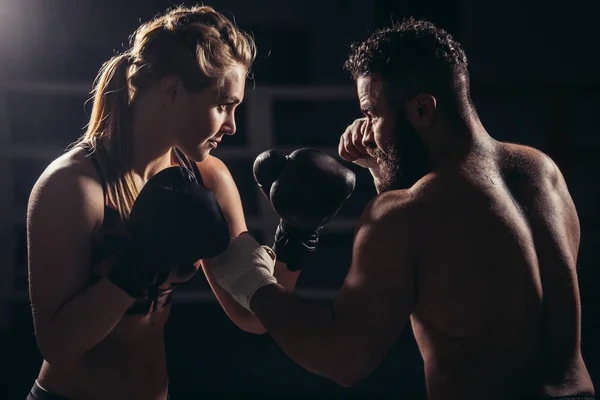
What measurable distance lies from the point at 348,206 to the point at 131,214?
5380 mm

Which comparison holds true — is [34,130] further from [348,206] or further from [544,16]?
[544,16]

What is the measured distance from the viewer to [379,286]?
1.43 metres

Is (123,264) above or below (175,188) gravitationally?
below

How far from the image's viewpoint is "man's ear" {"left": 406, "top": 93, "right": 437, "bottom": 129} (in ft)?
4.99

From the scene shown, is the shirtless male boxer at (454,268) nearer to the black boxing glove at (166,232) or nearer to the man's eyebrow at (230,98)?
the black boxing glove at (166,232)

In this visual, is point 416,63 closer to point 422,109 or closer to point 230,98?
point 422,109

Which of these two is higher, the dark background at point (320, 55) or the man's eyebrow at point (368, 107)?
the man's eyebrow at point (368, 107)

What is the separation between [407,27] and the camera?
5.39 feet

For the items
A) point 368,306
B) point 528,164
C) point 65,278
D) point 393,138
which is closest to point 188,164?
point 65,278

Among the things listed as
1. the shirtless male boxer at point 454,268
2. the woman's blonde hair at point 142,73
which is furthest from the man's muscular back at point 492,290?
the woman's blonde hair at point 142,73

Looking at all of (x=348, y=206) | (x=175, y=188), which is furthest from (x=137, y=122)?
(x=348, y=206)

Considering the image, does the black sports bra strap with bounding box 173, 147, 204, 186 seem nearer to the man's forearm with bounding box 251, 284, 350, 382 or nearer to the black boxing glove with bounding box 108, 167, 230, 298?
the black boxing glove with bounding box 108, 167, 230, 298

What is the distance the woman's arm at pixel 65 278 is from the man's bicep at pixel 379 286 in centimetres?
47

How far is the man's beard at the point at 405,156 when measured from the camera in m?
1.53
